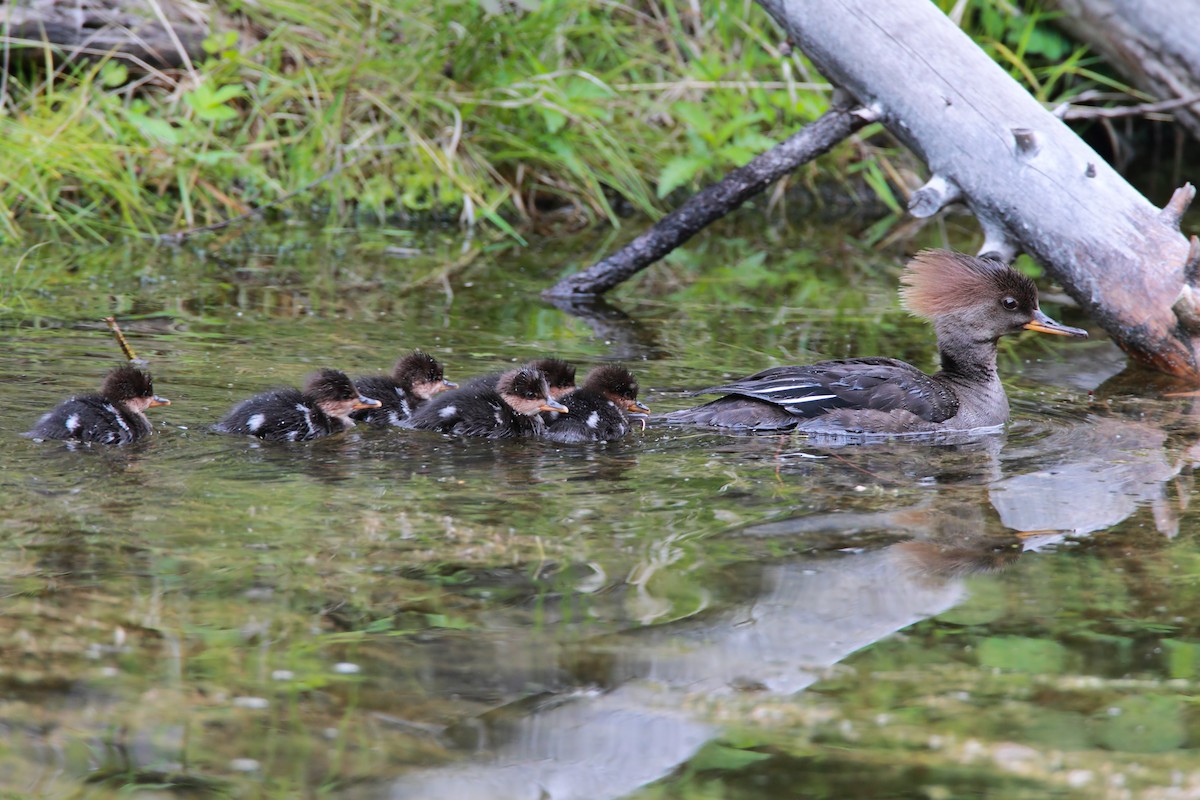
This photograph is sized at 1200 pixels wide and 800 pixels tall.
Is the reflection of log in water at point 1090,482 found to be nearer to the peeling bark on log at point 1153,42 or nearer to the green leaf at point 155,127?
the peeling bark on log at point 1153,42

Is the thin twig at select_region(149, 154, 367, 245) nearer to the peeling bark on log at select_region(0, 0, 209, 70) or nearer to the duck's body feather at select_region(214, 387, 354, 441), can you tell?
the peeling bark on log at select_region(0, 0, 209, 70)

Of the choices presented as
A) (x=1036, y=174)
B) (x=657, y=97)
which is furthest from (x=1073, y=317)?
(x=657, y=97)

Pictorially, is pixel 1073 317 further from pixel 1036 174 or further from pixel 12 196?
pixel 12 196

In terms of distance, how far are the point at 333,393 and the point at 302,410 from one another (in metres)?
0.17

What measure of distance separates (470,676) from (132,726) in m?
0.71

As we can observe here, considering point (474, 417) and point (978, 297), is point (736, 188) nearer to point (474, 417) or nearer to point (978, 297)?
point (978, 297)

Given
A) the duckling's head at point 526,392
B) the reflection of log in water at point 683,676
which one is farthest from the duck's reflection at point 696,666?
the duckling's head at point 526,392

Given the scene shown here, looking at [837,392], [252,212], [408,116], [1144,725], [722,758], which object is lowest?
[722,758]

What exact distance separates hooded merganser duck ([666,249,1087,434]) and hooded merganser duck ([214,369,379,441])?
1.25 metres

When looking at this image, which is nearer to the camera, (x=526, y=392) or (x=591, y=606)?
(x=591, y=606)

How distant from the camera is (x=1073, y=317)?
7.73 m

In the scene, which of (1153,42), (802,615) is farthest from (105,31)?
(802,615)

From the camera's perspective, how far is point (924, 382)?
5492mm

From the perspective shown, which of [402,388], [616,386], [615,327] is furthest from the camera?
[615,327]
